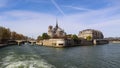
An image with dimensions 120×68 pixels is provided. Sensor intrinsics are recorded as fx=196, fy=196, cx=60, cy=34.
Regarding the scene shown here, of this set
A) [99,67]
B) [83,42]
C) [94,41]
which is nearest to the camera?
Answer: [99,67]

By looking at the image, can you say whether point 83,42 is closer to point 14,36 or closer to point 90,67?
point 14,36

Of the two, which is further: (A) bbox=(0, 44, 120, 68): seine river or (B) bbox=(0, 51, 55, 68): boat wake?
(A) bbox=(0, 44, 120, 68): seine river

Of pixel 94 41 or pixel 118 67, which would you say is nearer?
pixel 118 67

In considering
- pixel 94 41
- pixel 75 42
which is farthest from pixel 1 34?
pixel 94 41

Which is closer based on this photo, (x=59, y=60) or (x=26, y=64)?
(x=26, y=64)

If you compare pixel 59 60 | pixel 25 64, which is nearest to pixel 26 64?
pixel 25 64

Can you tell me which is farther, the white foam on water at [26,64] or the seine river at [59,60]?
the seine river at [59,60]

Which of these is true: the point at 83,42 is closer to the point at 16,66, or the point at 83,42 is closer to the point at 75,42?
the point at 75,42

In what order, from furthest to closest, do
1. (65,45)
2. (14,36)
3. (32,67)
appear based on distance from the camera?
(14,36) → (65,45) → (32,67)

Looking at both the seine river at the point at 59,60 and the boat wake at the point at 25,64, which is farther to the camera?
the seine river at the point at 59,60

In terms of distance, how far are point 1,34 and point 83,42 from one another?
56.9 m

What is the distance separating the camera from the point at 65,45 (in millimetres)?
101750

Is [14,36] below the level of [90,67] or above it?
above

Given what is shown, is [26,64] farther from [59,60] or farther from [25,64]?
[59,60]
